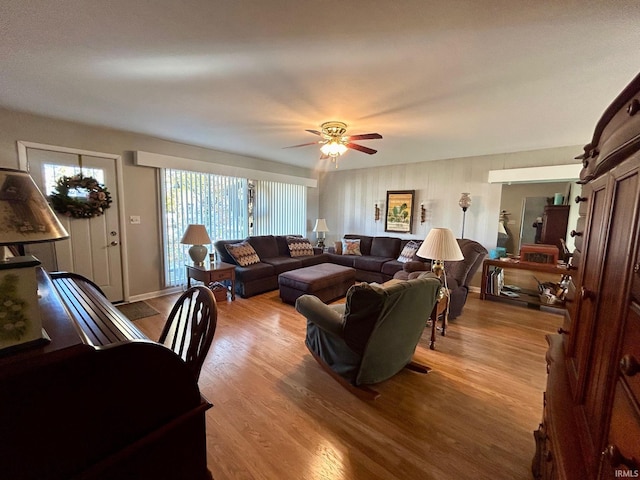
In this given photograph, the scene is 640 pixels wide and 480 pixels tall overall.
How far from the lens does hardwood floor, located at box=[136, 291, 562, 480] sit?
4.81ft

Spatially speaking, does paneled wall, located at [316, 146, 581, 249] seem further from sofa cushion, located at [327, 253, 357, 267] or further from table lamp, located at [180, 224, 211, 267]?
table lamp, located at [180, 224, 211, 267]

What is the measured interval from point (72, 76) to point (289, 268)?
3.56m

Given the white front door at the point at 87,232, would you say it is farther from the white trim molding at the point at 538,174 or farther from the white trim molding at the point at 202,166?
the white trim molding at the point at 538,174

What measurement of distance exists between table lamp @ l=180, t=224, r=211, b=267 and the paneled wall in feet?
10.5

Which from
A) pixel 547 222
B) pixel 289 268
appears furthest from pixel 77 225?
pixel 547 222

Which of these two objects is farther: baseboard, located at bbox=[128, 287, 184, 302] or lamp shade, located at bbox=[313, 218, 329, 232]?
lamp shade, located at bbox=[313, 218, 329, 232]

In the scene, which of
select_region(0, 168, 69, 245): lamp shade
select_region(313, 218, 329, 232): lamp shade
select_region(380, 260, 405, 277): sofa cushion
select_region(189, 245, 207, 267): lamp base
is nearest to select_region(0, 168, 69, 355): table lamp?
select_region(0, 168, 69, 245): lamp shade

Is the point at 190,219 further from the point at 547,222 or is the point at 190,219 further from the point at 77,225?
the point at 547,222

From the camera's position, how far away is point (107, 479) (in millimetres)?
757

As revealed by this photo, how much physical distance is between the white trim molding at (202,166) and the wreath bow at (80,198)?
2.03ft

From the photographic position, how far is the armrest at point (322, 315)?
202 centimetres

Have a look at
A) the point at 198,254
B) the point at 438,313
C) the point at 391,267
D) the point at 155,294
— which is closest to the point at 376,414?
the point at 438,313

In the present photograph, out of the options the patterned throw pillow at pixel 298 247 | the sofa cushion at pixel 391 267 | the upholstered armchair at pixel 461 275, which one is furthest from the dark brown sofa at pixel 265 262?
the upholstered armchair at pixel 461 275

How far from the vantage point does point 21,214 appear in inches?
28.8
